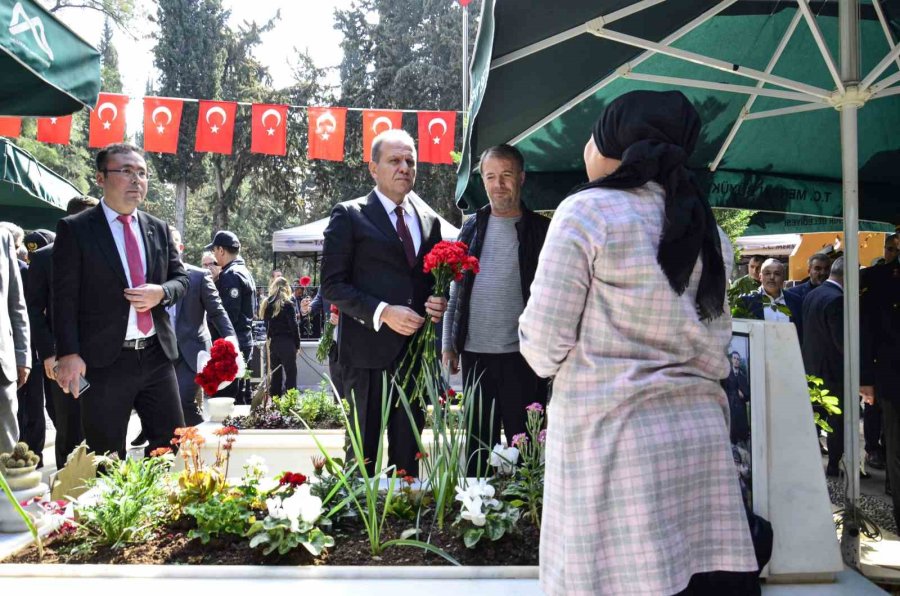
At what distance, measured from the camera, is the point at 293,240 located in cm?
1572

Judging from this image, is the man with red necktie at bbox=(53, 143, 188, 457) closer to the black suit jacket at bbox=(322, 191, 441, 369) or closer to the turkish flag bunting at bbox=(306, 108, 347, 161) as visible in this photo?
the black suit jacket at bbox=(322, 191, 441, 369)

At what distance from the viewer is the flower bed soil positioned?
2672mm

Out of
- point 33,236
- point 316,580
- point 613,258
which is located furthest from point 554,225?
point 33,236

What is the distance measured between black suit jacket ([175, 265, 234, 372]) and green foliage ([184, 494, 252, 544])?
3193 mm

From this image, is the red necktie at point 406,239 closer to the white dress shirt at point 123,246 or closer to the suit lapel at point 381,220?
the suit lapel at point 381,220

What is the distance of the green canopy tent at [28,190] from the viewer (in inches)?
218

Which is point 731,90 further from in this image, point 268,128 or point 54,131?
point 54,131

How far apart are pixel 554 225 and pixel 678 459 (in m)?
0.63

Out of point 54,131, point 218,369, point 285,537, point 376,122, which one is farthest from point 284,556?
point 54,131

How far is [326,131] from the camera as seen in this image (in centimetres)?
1277

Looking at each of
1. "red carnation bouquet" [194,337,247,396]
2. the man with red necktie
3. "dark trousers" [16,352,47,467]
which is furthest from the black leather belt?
"dark trousers" [16,352,47,467]

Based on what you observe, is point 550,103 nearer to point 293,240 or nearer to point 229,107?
point 229,107

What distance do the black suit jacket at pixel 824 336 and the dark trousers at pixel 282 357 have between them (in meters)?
5.64

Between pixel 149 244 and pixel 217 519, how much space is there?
160cm
